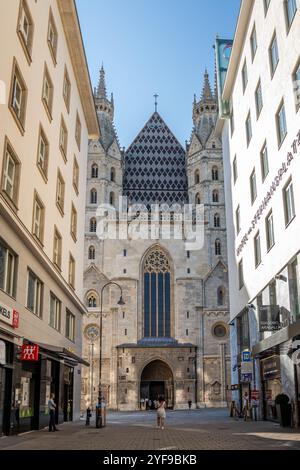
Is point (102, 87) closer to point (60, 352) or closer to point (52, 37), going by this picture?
point (52, 37)

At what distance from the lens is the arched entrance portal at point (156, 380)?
174ft

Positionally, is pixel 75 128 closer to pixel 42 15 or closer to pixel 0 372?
pixel 42 15

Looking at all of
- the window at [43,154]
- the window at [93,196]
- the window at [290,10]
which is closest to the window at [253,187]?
the window at [290,10]

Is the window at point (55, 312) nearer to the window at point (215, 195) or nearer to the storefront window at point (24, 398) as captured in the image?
the storefront window at point (24, 398)

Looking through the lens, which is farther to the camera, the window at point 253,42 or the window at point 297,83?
the window at point 253,42

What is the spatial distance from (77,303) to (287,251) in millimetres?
13574

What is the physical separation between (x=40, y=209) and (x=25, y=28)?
7010mm

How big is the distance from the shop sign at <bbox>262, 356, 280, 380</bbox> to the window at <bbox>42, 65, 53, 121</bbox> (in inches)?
569

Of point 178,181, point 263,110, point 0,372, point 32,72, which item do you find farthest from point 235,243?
point 178,181

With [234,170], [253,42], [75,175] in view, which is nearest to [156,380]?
[234,170]

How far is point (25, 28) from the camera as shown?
1933 centimetres

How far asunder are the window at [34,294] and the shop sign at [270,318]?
933 cm

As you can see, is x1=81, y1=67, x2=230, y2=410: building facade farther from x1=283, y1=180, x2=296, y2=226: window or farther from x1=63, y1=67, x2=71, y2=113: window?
x1=283, y1=180, x2=296, y2=226: window

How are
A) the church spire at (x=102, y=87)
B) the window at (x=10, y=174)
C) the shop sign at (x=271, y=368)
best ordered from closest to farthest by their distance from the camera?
the window at (x=10, y=174) → the shop sign at (x=271, y=368) → the church spire at (x=102, y=87)
